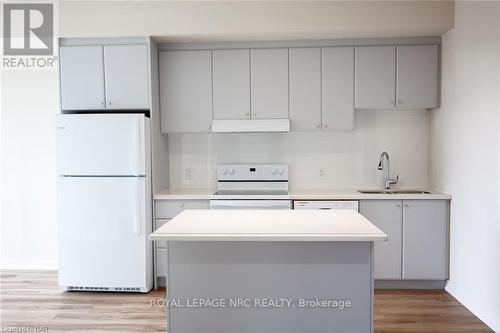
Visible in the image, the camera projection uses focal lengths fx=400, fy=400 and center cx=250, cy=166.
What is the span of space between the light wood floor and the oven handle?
927 mm

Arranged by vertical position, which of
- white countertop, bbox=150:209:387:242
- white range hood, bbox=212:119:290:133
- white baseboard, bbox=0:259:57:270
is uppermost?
white range hood, bbox=212:119:290:133

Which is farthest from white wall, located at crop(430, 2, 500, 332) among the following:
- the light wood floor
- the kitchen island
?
the kitchen island

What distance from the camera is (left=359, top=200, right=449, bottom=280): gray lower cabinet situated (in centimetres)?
353

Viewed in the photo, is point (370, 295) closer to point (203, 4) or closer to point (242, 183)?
point (242, 183)

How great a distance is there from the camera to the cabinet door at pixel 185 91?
383cm

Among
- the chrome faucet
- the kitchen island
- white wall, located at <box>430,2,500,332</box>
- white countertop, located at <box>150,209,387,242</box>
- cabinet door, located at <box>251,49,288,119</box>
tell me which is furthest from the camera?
the chrome faucet

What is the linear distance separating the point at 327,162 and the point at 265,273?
2186 mm

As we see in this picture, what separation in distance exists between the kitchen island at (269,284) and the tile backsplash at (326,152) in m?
1.98

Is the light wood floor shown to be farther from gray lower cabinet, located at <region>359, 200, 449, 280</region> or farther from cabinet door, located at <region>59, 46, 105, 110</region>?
cabinet door, located at <region>59, 46, 105, 110</region>

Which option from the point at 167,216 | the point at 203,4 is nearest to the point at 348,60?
the point at 203,4

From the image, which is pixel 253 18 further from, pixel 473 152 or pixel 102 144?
pixel 473 152

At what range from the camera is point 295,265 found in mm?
2133

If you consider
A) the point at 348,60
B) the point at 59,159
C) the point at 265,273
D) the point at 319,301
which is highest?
the point at 348,60

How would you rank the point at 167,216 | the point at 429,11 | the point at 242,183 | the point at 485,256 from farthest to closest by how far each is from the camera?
1. the point at 242,183
2. the point at 167,216
3. the point at 429,11
4. the point at 485,256
